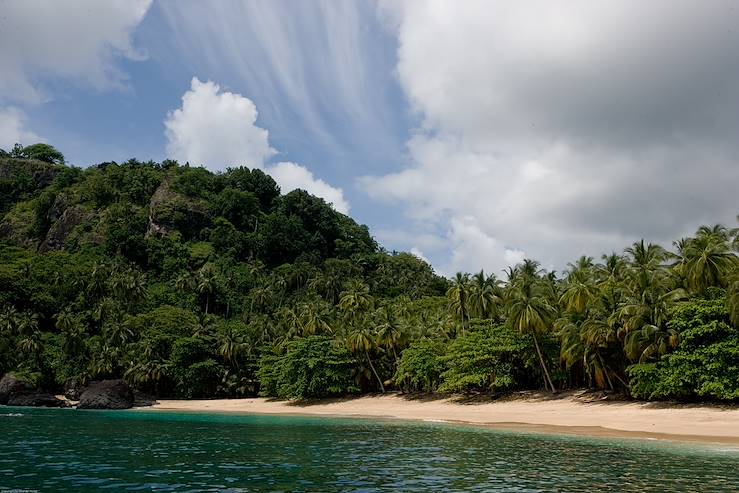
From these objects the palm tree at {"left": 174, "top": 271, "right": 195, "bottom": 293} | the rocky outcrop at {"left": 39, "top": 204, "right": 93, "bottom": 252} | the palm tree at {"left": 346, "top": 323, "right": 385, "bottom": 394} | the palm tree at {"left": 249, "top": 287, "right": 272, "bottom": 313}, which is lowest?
the palm tree at {"left": 346, "top": 323, "right": 385, "bottom": 394}

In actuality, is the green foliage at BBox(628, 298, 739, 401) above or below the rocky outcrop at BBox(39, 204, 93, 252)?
below

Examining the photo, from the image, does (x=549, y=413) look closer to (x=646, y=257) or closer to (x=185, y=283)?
(x=646, y=257)

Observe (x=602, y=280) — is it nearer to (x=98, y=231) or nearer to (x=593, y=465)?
(x=593, y=465)

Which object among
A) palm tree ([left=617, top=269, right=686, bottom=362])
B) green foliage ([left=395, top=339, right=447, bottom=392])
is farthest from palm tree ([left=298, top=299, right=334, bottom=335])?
palm tree ([left=617, top=269, right=686, bottom=362])

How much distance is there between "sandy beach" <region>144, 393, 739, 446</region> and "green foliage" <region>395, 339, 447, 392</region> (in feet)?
8.80

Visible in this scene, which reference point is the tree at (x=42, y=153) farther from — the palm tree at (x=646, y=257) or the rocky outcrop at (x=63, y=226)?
the palm tree at (x=646, y=257)

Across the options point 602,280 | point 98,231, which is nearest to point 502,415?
point 602,280

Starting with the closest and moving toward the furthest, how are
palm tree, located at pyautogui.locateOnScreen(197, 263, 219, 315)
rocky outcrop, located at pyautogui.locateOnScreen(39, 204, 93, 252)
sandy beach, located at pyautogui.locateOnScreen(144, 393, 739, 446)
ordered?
sandy beach, located at pyautogui.locateOnScreen(144, 393, 739, 446) → palm tree, located at pyautogui.locateOnScreen(197, 263, 219, 315) → rocky outcrop, located at pyautogui.locateOnScreen(39, 204, 93, 252)

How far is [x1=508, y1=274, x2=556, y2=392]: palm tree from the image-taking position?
2263 inches

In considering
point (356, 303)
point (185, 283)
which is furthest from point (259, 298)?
point (356, 303)

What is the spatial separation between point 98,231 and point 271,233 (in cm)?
4153

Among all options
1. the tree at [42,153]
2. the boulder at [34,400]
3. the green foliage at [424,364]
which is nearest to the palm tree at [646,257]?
the green foliage at [424,364]

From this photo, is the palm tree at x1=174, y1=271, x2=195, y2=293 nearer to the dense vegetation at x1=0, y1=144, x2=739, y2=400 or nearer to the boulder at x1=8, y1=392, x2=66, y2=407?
the dense vegetation at x1=0, y1=144, x2=739, y2=400

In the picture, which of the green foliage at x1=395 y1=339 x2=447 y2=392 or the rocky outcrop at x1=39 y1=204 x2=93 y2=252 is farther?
the rocky outcrop at x1=39 y1=204 x2=93 y2=252
